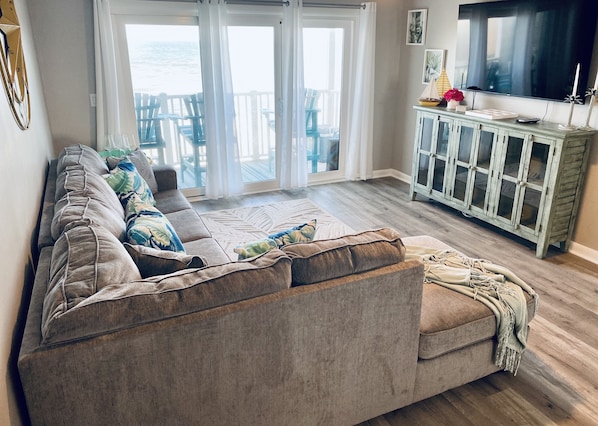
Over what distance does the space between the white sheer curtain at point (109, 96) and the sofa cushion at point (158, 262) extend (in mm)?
2684

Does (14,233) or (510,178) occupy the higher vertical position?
(14,233)

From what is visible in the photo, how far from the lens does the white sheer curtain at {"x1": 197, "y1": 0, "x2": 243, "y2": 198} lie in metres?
4.22

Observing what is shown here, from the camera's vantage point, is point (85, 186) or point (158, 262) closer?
point (158, 262)

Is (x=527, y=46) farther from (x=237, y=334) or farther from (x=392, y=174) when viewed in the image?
(x=237, y=334)

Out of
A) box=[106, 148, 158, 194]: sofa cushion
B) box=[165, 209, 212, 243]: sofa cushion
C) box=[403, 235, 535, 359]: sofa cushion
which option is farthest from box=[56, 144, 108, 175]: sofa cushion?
box=[403, 235, 535, 359]: sofa cushion

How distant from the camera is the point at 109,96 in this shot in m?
4.04

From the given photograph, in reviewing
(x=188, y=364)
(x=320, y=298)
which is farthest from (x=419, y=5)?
(x=188, y=364)

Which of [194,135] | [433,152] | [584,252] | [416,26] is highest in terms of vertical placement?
[416,26]

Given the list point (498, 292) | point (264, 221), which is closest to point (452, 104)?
point (264, 221)

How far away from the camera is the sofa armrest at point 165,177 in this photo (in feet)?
12.4

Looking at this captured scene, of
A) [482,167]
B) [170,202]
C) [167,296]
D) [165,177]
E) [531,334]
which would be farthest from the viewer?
[482,167]

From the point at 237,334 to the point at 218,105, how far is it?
11.2 feet

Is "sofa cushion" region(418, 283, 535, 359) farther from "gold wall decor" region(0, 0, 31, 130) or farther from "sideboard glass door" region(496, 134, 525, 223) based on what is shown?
"gold wall decor" region(0, 0, 31, 130)

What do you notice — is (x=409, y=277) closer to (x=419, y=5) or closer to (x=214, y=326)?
(x=214, y=326)
